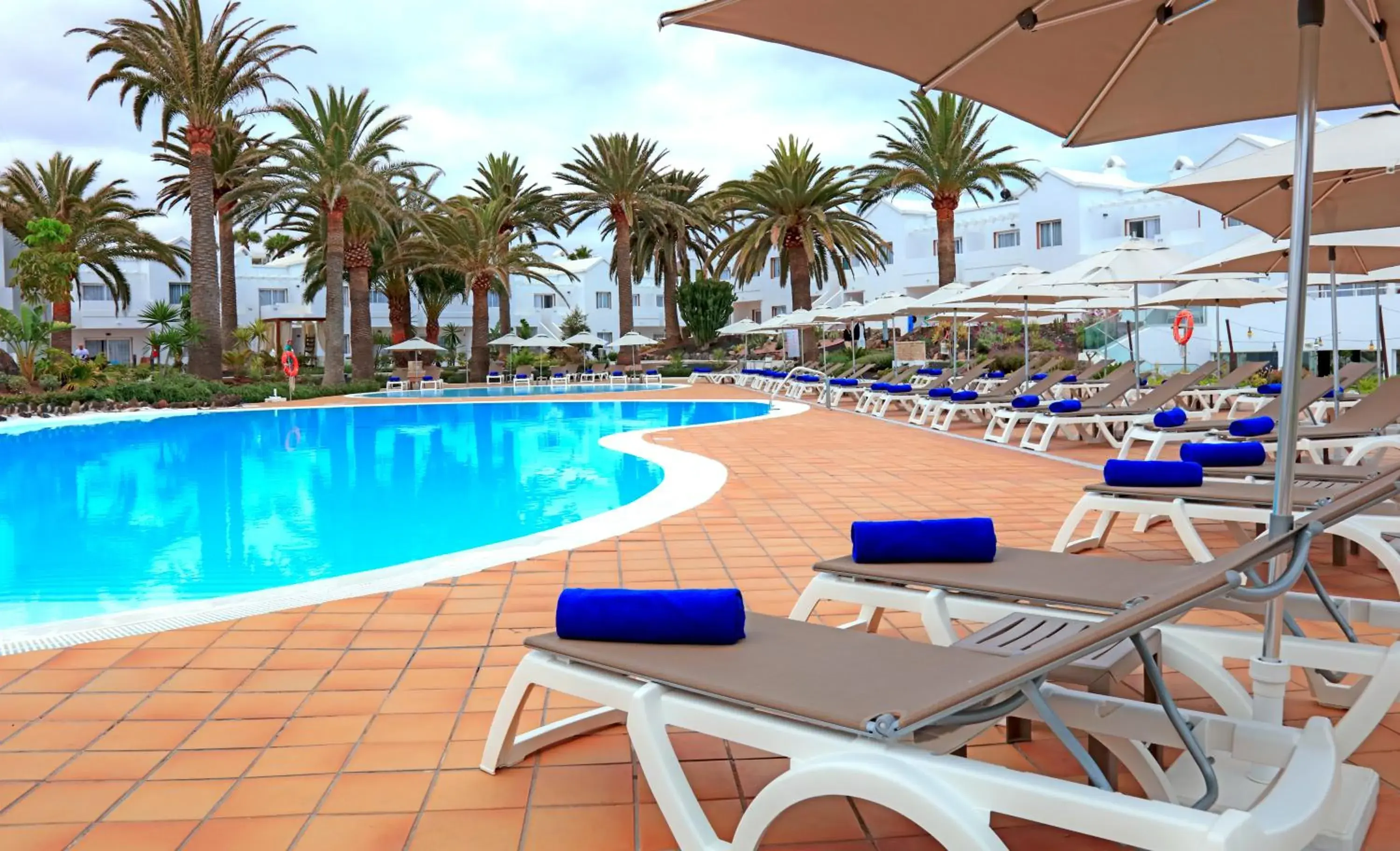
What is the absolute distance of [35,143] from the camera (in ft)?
191

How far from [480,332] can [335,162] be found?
971 centimetres

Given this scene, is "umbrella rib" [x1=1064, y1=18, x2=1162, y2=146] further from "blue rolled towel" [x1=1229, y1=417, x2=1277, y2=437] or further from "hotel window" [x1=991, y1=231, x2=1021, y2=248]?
"hotel window" [x1=991, y1=231, x2=1021, y2=248]

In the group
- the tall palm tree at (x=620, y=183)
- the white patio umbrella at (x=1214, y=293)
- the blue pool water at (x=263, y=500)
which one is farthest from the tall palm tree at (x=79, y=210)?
the white patio umbrella at (x=1214, y=293)

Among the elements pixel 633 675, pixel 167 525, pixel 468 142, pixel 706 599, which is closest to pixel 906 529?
pixel 706 599

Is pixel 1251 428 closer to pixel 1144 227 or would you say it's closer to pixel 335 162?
pixel 335 162

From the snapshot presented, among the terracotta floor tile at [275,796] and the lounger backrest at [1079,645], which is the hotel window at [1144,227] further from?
the terracotta floor tile at [275,796]

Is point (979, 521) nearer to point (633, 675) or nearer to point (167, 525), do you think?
point (633, 675)

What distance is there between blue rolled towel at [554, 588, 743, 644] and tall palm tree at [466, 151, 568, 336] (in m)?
34.0

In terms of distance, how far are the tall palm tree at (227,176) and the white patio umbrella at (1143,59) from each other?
26.3 metres

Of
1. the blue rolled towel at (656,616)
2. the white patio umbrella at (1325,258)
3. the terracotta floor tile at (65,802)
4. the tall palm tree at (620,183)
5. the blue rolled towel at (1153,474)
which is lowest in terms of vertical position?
the terracotta floor tile at (65,802)

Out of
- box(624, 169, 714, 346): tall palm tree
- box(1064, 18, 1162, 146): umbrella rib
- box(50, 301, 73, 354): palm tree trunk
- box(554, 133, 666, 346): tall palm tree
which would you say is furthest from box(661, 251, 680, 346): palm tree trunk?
box(1064, 18, 1162, 146): umbrella rib

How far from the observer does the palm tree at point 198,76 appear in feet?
77.7

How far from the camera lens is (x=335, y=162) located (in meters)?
27.0

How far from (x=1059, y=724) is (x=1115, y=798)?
0.22m
